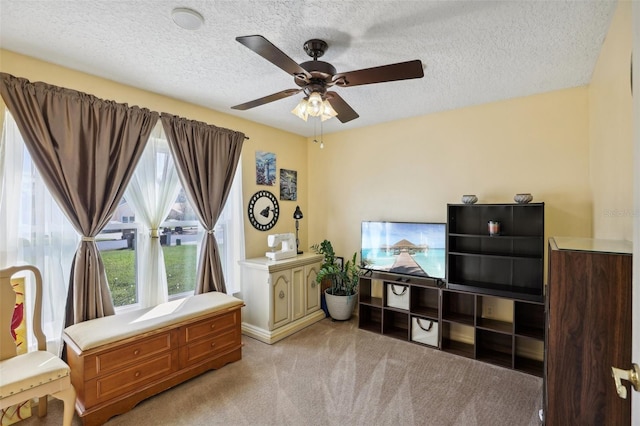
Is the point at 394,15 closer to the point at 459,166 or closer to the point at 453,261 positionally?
the point at 459,166

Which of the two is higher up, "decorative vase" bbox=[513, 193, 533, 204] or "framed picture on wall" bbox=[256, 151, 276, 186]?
"framed picture on wall" bbox=[256, 151, 276, 186]

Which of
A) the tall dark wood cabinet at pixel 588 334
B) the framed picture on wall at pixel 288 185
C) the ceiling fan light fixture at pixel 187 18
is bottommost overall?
the tall dark wood cabinet at pixel 588 334

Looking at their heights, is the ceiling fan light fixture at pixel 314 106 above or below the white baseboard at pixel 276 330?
above

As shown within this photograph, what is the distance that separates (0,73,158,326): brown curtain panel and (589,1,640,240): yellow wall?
3.39m

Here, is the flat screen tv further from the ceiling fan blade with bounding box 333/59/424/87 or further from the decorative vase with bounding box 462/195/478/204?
the ceiling fan blade with bounding box 333/59/424/87

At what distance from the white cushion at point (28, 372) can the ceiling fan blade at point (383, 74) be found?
2.46m

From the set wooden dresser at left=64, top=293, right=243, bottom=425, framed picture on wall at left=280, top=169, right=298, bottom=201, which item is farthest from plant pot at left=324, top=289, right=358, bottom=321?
framed picture on wall at left=280, top=169, right=298, bottom=201

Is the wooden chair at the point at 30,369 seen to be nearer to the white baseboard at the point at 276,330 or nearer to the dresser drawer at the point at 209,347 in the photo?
the dresser drawer at the point at 209,347

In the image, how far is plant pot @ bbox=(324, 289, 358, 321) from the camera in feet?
12.5

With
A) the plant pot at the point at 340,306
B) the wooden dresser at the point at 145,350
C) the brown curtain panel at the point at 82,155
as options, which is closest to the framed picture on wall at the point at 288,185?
the plant pot at the point at 340,306

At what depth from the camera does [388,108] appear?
130 inches

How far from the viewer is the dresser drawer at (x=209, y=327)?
2502 millimetres

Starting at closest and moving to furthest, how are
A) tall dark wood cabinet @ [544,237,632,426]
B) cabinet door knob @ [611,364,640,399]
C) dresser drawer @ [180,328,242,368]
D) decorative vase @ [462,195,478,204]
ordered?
cabinet door knob @ [611,364,640,399], tall dark wood cabinet @ [544,237,632,426], dresser drawer @ [180,328,242,368], decorative vase @ [462,195,478,204]

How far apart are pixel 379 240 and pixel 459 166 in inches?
48.8
